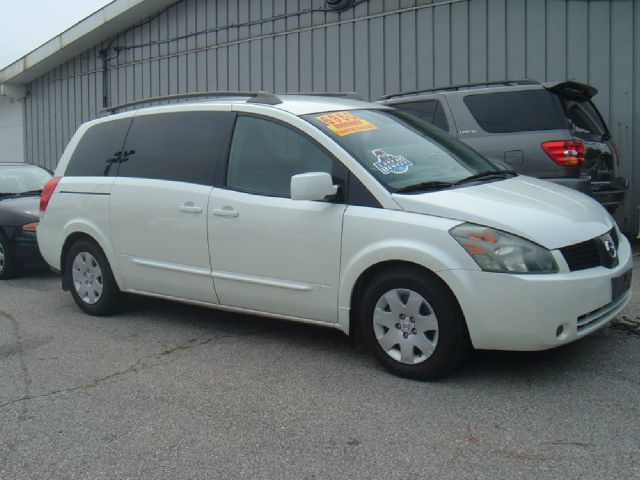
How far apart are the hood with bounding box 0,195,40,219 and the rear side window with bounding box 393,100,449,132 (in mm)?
4490

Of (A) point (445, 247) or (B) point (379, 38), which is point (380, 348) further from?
(B) point (379, 38)

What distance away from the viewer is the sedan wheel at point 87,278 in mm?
6117

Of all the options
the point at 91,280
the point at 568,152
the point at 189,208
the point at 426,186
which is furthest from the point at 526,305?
the point at 91,280

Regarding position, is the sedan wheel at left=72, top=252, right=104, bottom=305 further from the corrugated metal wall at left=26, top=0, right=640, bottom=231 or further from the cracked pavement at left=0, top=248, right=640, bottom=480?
the corrugated metal wall at left=26, top=0, right=640, bottom=231

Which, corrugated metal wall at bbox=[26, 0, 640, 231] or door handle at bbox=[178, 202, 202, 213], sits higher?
corrugated metal wall at bbox=[26, 0, 640, 231]

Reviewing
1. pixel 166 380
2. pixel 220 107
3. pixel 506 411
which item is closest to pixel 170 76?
pixel 220 107

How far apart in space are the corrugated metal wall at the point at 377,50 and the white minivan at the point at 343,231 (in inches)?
190

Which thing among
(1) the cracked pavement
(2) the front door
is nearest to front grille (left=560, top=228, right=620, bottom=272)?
(1) the cracked pavement

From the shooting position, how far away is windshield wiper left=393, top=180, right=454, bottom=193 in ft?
14.5

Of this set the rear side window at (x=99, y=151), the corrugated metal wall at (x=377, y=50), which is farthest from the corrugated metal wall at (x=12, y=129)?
the rear side window at (x=99, y=151)

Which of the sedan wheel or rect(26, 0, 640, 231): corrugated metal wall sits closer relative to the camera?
the sedan wheel

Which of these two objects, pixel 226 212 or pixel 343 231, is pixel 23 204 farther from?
pixel 343 231

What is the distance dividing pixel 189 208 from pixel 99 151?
1.46 metres

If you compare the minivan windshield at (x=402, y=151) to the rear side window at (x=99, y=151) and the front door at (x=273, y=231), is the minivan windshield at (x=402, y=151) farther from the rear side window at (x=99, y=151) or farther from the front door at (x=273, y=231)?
the rear side window at (x=99, y=151)
